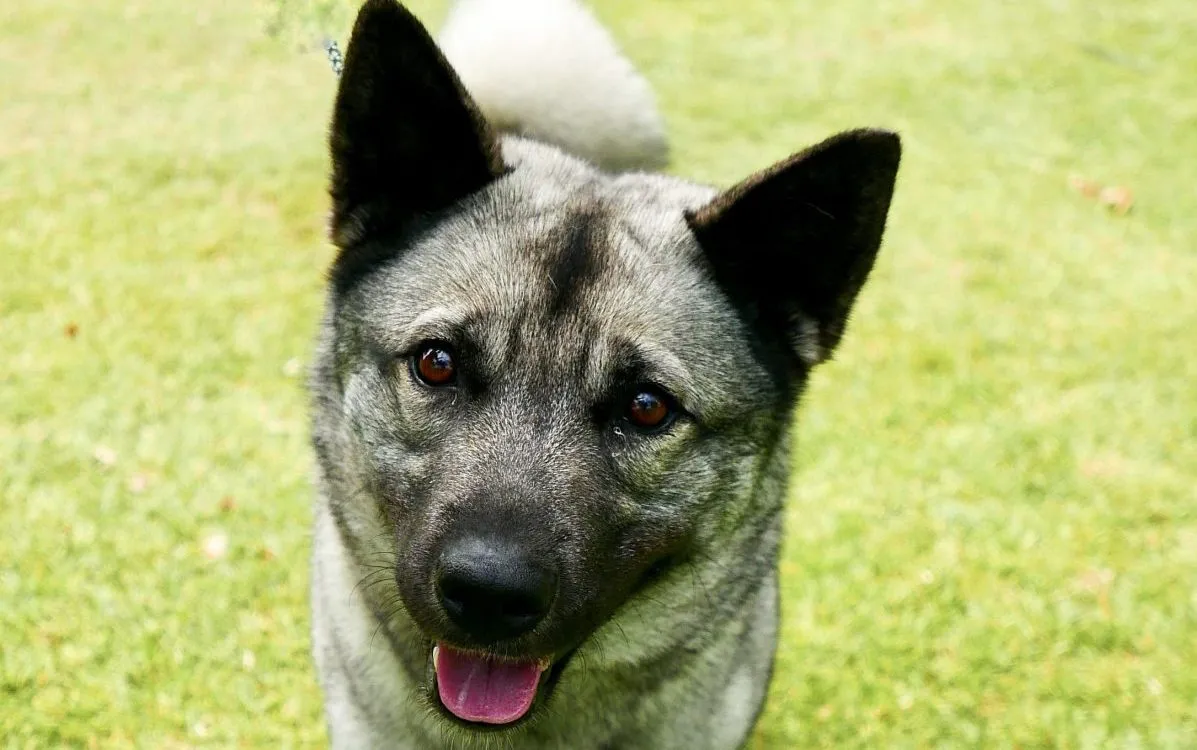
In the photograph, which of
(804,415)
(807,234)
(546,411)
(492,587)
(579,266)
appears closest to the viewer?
(492,587)

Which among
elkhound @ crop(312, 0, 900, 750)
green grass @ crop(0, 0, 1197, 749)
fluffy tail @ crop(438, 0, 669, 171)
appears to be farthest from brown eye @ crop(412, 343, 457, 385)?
green grass @ crop(0, 0, 1197, 749)

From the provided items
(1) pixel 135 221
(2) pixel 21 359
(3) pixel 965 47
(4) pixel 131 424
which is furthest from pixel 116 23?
(3) pixel 965 47

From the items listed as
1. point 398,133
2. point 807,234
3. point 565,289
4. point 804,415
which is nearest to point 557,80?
point 398,133

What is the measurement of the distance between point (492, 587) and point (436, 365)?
605 millimetres

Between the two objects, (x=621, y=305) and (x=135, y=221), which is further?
(x=135, y=221)

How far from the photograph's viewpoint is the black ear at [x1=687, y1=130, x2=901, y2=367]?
2.44 meters

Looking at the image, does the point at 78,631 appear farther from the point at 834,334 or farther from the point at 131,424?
the point at 834,334

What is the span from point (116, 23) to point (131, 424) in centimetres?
714

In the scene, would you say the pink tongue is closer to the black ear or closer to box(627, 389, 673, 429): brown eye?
box(627, 389, 673, 429): brown eye

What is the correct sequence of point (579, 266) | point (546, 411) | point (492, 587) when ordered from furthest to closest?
point (579, 266) → point (546, 411) → point (492, 587)

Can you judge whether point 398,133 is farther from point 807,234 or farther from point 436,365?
point 807,234

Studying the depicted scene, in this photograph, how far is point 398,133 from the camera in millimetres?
2645

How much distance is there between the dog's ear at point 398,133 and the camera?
8.11 feet

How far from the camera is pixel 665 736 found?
2885mm
